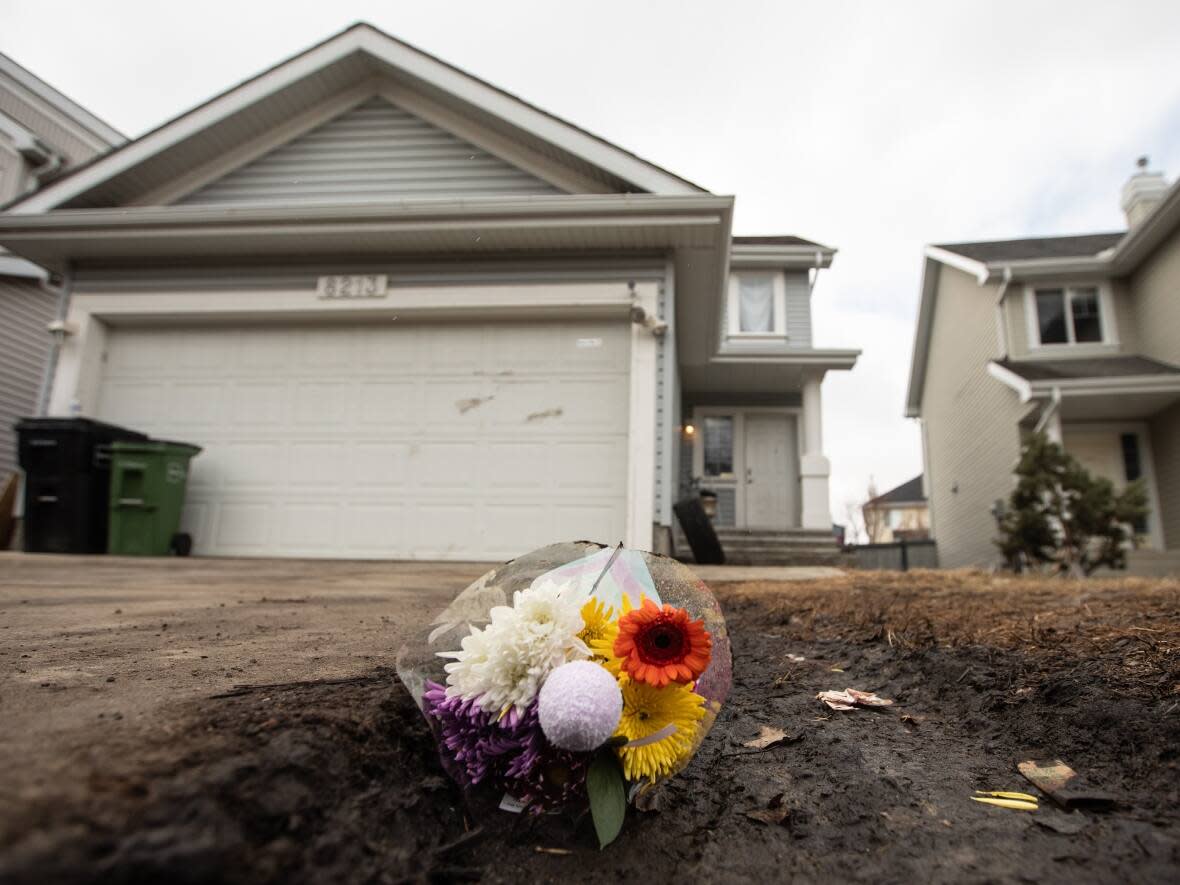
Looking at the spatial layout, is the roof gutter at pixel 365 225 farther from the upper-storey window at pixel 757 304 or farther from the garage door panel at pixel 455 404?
the upper-storey window at pixel 757 304

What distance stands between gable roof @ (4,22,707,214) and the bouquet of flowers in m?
5.63

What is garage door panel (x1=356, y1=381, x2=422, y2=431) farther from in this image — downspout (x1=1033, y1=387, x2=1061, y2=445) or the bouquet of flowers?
downspout (x1=1033, y1=387, x2=1061, y2=445)

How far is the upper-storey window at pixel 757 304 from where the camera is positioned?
1161 cm

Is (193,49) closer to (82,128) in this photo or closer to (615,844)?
(82,128)

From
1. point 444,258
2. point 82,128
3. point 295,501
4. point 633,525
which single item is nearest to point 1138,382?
point 633,525

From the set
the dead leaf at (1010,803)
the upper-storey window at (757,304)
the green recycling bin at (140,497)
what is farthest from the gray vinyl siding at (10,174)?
the dead leaf at (1010,803)

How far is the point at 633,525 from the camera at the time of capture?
5.53m

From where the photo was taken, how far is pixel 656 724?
1.01 m

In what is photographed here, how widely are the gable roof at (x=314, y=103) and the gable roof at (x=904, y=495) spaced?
25.5 meters

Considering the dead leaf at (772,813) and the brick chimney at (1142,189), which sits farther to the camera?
the brick chimney at (1142,189)

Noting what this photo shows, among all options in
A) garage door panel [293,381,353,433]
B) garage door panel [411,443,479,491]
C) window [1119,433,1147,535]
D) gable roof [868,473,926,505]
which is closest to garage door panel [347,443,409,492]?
garage door panel [411,443,479,491]

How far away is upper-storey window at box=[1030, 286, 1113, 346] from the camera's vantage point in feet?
34.3

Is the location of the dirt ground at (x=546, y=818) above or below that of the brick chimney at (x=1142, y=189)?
below

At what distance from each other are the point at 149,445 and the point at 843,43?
883cm
